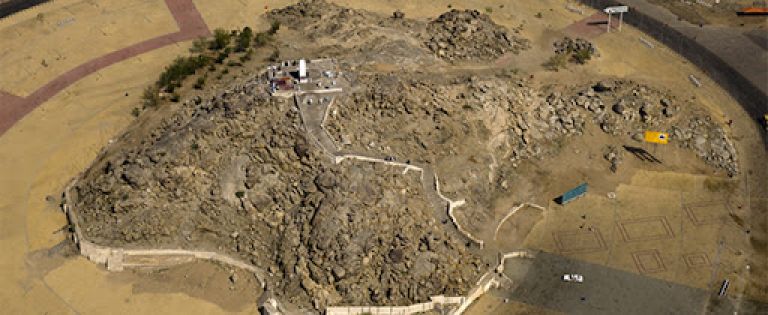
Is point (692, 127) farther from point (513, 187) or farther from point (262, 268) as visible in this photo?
point (262, 268)

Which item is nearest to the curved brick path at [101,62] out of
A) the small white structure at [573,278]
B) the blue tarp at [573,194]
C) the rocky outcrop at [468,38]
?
the rocky outcrop at [468,38]

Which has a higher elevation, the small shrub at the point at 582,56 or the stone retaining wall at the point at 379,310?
the small shrub at the point at 582,56

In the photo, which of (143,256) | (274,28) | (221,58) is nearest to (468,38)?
(274,28)

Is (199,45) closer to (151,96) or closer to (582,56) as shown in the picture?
(151,96)

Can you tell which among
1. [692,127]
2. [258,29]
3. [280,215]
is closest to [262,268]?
[280,215]

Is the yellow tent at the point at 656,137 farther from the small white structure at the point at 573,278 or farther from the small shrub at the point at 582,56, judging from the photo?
the small white structure at the point at 573,278

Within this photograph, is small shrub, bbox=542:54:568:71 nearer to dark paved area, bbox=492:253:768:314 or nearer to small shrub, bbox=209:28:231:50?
dark paved area, bbox=492:253:768:314
